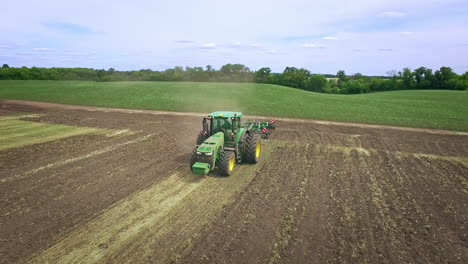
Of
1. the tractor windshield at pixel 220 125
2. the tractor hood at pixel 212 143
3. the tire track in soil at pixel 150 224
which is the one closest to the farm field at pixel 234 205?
the tire track in soil at pixel 150 224

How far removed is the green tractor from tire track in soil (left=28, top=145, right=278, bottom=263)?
70cm

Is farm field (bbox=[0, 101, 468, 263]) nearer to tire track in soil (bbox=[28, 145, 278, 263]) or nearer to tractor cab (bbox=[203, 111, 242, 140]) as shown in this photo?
tire track in soil (bbox=[28, 145, 278, 263])

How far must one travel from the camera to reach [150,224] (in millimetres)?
8477

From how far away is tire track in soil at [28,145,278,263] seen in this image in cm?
707

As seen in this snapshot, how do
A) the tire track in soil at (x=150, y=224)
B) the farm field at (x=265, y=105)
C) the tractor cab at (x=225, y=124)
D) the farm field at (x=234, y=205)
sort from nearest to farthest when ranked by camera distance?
the tire track in soil at (x=150, y=224)
the farm field at (x=234, y=205)
the tractor cab at (x=225, y=124)
the farm field at (x=265, y=105)

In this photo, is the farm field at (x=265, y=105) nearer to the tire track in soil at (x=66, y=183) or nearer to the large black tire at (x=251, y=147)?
the tire track in soil at (x=66, y=183)

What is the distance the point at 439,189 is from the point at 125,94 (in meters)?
38.2

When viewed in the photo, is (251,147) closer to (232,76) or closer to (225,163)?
(225,163)

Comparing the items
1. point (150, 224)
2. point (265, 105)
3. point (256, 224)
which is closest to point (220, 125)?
point (256, 224)

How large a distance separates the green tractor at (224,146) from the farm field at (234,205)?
582mm

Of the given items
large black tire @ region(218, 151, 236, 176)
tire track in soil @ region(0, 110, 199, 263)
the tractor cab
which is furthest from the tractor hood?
tire track in soil @ region(0, 110, 199, 263)

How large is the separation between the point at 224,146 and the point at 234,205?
3.56 m

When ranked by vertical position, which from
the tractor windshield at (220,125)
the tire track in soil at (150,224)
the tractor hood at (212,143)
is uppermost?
the tractor windshield at (220,125)

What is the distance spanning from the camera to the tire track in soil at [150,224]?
707 centimetres
